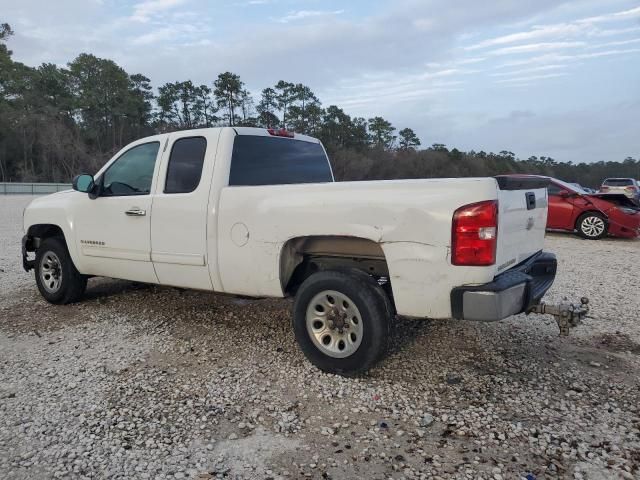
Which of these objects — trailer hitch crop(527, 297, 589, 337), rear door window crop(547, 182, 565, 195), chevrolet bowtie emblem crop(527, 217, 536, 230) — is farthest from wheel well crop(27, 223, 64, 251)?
rear door window crop(547, 182, 565, 195)

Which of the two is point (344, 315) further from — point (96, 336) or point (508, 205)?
point (96, 336)

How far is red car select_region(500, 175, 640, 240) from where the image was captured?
40.8 ft

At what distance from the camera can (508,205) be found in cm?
345

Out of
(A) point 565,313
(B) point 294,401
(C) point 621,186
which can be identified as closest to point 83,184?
(B) point 294,401

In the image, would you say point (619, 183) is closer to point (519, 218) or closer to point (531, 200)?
point (531, 200)

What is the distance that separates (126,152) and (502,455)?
4566 mm

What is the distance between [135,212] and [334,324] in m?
2.38

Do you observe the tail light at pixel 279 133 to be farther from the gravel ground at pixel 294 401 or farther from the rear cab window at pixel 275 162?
the gravel ground at pixel 294 401

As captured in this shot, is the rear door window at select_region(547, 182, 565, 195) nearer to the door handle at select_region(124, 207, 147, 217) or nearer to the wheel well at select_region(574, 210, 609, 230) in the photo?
the wheel well at select_region(574, 210, 609, 230)

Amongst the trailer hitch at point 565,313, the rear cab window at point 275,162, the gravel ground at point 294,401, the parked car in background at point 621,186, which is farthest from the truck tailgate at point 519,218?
the parked car in background at point 621,186

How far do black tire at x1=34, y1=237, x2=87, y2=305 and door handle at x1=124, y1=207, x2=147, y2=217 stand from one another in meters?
1.34

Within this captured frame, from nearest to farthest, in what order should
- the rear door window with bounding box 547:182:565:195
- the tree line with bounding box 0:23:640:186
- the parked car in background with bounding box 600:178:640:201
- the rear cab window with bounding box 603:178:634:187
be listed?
the rear door window with bounding box 547:182:565:195
the parked car in background with bounding box 600:178:640:201
the rear cab window with bounding box 603:178:634:187
the tree line with bounding box 0:23:640:186

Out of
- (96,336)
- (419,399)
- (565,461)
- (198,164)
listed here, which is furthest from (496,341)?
(96,336)

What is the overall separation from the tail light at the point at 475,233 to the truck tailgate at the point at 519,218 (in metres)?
0.13
